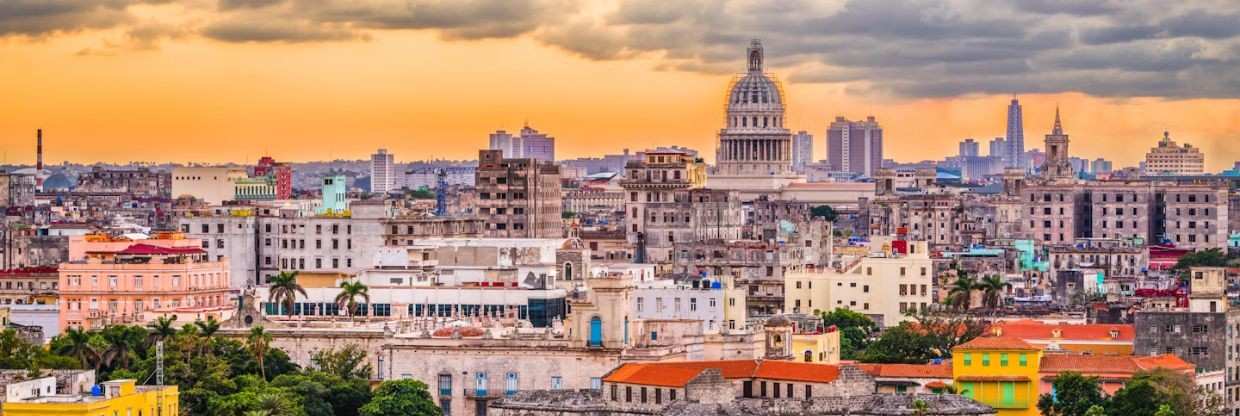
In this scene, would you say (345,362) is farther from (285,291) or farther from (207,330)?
(285,291)

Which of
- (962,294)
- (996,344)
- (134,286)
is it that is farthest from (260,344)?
(962,294)

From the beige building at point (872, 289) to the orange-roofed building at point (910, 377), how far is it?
44070 mm

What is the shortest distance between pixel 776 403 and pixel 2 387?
81.8ft

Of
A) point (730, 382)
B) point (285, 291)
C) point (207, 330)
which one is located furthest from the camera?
point (285, 291)

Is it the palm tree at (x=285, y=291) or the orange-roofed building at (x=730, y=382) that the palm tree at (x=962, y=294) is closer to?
the palm tree at (x=285, y=291)

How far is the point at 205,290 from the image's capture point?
148625 mm

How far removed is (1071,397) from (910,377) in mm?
7944

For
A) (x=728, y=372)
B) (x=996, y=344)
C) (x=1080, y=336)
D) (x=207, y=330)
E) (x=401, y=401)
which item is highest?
(x=207, y=330)

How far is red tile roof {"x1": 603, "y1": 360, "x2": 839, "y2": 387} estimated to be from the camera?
101 m

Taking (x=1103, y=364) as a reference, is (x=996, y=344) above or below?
above

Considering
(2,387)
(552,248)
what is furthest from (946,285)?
(2,387)

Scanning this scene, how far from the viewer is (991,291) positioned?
541ft

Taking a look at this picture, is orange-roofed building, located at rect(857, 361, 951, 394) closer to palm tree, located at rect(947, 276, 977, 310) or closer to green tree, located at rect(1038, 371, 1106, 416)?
green tree, located at rect(1038, 371, 1106, 416)

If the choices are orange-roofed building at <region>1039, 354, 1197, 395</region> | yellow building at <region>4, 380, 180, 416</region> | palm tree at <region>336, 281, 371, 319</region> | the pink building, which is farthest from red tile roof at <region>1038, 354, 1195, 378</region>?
the pink building
